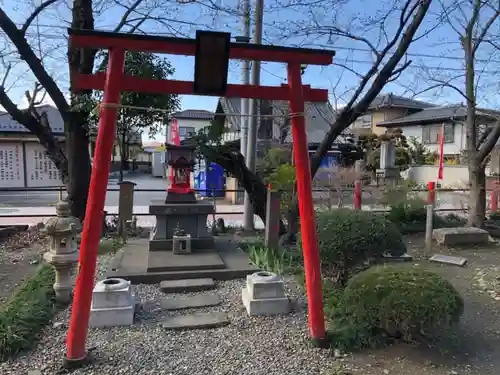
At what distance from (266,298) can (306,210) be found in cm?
136

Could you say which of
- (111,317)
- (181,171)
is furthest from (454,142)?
(111,317)

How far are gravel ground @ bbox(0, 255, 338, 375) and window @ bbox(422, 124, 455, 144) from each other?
80.3 ft

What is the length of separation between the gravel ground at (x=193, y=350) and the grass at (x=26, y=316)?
0.11m

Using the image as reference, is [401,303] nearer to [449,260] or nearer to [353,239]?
[353,239]

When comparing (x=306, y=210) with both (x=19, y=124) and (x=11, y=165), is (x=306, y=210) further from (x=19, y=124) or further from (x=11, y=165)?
(x=19, y=124)

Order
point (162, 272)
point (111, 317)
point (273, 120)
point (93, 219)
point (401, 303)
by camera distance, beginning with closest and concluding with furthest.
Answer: point (93, 219) < point (401, 303) < point (111, 317) < point (162, 272) < point (273, 120)

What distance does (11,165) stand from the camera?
1313 cm

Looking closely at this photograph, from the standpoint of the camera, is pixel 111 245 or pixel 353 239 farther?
pixel 111 245

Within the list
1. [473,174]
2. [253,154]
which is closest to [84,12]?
[253,154]

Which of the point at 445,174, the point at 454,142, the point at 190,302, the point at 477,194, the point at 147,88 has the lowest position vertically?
the point at 190,302

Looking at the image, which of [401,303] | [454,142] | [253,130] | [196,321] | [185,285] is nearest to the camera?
[401,303]

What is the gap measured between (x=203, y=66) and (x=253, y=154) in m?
5.79

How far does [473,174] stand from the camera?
366 inches

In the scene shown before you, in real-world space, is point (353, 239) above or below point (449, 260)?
above
